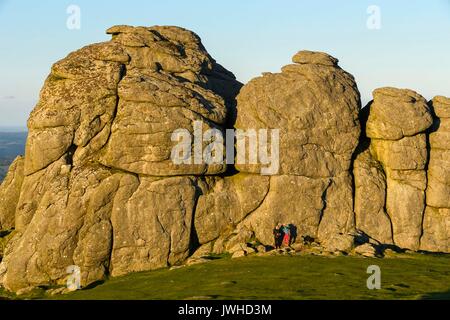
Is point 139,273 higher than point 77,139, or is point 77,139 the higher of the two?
point 77,139

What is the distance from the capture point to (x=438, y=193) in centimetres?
6519

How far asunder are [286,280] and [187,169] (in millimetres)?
17025

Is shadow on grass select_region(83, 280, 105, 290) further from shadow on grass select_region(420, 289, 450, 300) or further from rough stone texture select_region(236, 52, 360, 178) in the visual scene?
shadow on grass select_region(420, 289, 450, 300)

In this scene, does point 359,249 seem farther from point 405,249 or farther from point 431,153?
point 431,153

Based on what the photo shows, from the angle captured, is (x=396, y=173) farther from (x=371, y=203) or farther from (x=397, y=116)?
(x=397, y=116)

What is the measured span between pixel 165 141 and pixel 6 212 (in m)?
18.5

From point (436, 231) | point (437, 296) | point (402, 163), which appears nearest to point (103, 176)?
point (402, 163)

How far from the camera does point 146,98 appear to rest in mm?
59094

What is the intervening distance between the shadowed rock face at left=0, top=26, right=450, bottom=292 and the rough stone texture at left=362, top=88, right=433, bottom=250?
118 millimetres

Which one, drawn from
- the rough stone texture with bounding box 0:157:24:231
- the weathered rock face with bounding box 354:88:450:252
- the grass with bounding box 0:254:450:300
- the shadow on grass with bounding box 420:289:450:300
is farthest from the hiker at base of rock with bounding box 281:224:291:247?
the rough stone texture with bounding box 0:157:24:231

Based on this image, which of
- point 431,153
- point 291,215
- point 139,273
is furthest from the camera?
point 431,153

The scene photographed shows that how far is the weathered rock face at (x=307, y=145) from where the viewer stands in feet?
203

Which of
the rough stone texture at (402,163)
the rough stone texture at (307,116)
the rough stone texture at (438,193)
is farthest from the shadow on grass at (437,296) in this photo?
the rough stone texture at (438,193)
